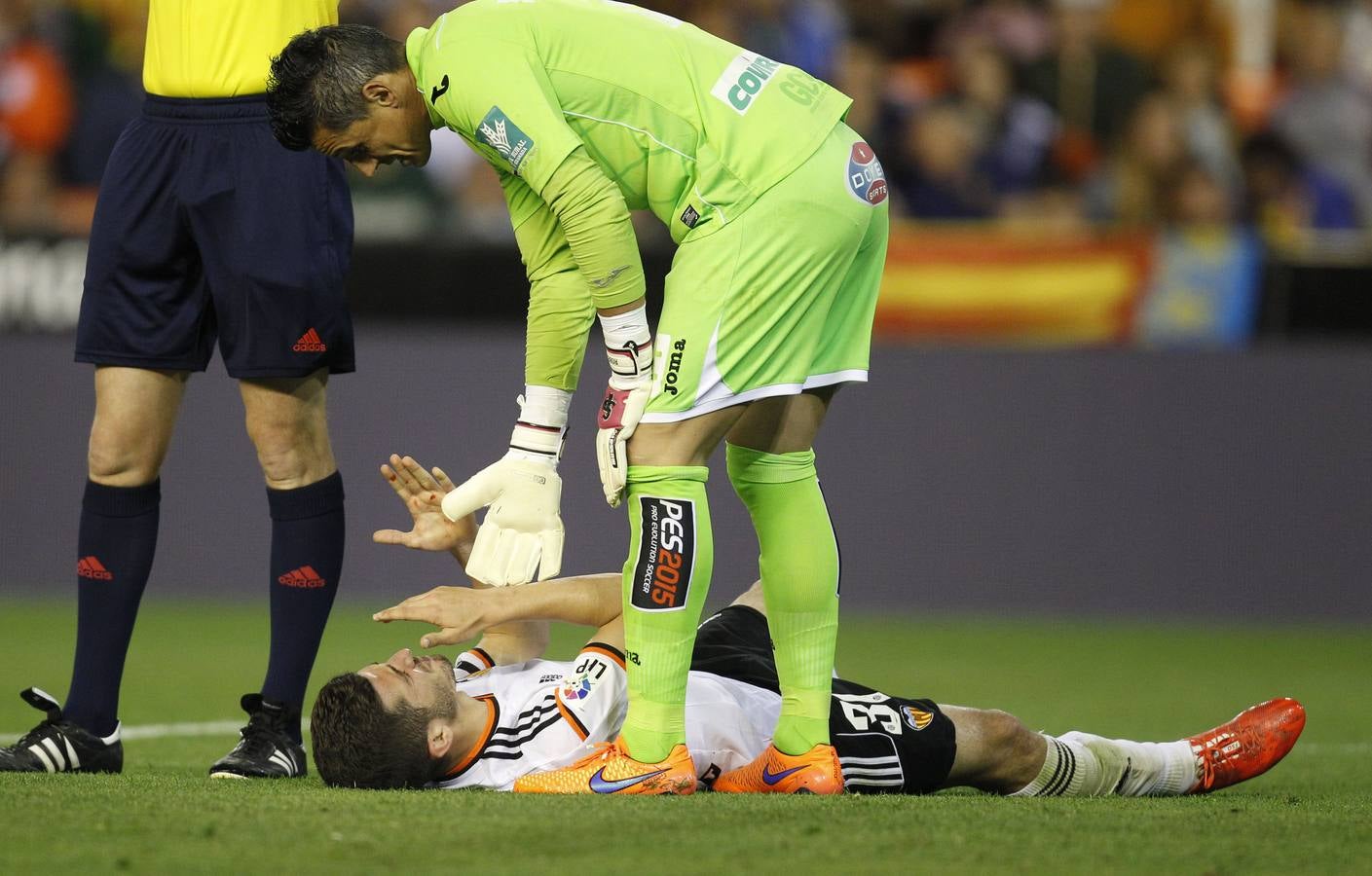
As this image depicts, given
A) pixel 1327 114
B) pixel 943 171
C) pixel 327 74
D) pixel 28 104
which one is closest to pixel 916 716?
pixel 327 74

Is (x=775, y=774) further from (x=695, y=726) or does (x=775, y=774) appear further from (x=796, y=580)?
(x=796, y=580)

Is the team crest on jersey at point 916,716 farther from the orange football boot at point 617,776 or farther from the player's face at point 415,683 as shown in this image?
the player's face at point 415,683

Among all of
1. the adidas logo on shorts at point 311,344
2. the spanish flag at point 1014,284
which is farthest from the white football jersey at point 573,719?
the spanish flag at point 1014,284

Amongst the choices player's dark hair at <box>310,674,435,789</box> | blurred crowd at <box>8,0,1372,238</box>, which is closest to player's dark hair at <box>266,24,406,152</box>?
player's dark hair at <box>310,674,435,789</box>

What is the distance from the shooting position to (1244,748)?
4.31m

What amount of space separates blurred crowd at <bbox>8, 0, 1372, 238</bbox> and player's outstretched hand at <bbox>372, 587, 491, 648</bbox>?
5.20m

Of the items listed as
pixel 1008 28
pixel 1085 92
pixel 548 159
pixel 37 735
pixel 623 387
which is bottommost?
pixel 37 735

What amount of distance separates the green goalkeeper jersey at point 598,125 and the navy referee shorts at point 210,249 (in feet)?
2.00

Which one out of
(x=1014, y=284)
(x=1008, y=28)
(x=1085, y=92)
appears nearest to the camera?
(x=1014, y=284)

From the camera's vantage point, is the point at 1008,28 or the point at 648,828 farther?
the point at 1008,28

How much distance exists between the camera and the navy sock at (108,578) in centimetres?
436

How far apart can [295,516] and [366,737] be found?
2.54 feet

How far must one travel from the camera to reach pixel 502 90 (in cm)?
367

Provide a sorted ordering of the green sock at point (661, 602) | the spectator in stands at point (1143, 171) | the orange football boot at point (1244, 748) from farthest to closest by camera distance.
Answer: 1. the spectator in stands at point (1143, 171)
2. the orange football boot at point (1244, 748)
3. the green sock at point (661, 602)
